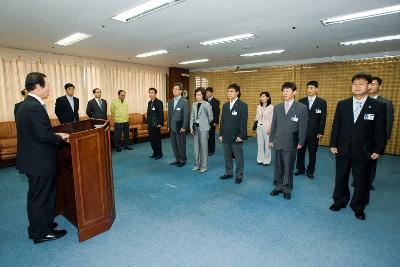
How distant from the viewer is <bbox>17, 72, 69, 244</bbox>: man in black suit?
219 centimetres

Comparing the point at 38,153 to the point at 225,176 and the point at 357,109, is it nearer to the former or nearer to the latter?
the point at 225,176

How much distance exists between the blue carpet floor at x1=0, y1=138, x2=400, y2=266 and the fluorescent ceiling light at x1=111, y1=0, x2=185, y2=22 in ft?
8.94

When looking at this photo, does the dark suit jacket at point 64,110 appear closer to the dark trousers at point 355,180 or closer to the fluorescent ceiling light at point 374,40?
the dark trousers at point 355,180

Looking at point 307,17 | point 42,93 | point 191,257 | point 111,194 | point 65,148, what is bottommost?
point 191,257

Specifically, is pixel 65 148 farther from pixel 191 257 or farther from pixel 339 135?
pixel 339 135

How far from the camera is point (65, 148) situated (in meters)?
2.52

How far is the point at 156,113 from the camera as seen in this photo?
580 centimetres

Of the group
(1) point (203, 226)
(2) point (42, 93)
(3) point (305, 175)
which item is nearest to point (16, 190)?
(2) point (42, 93)

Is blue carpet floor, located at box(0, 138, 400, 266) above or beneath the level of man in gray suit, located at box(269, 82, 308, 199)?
beneath

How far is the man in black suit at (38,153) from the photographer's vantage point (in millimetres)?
2191

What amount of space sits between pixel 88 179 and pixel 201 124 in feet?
8.43

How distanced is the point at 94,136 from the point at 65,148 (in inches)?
15.3

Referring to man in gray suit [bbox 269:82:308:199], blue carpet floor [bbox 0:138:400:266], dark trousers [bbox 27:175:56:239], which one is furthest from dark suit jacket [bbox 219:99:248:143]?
dark trousers [bbox 27:175:56:239]

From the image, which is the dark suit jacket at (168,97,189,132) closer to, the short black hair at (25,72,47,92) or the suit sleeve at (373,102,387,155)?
the short black hair at (25,72,47,92)
